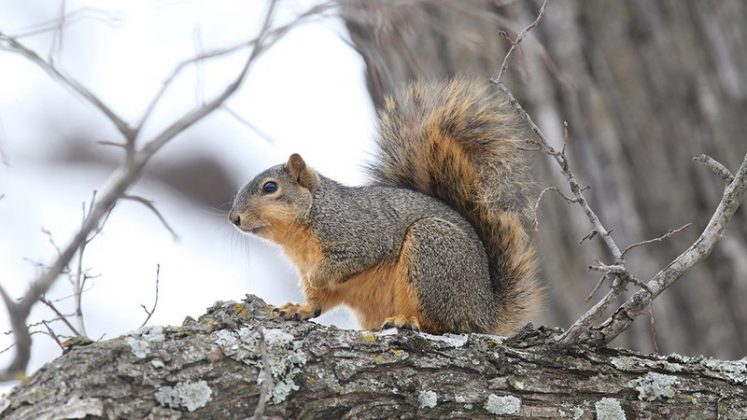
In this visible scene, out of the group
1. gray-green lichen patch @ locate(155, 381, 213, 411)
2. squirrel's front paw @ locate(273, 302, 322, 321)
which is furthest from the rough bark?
squirrel's front paw @ locate(273, 302, 322, 321)

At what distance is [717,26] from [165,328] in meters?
2.69

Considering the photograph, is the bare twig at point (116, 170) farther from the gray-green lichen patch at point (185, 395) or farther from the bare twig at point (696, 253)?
the bare twig at point (696, 253)

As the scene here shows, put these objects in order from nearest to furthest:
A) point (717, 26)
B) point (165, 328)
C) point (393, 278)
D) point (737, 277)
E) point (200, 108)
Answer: point (165, 328) < point (200, 108) < point (393, 278) < point (737, 277) < point (717, 26)

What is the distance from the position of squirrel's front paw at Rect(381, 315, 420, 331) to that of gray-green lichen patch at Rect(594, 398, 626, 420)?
54cm

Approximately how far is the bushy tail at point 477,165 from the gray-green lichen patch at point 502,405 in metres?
0.77

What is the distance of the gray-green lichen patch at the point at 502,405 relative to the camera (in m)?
1.98

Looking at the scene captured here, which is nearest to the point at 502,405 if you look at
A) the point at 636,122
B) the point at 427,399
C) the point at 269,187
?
the point at 427,399

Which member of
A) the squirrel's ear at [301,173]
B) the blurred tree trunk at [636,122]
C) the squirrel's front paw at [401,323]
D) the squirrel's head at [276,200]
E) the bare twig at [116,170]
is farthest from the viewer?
the blurred tree trunk at [636,122]

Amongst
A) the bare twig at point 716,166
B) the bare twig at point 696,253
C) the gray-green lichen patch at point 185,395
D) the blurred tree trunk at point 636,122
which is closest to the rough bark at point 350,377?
the gray-green lichen patch at point 185,395

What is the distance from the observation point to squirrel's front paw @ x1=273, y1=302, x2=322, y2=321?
2408 millimetres

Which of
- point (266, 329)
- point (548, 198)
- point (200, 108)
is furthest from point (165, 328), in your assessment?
point (548, 198)

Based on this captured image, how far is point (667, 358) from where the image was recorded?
84.8 inches

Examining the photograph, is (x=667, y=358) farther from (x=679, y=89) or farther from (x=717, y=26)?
(x=717, y=26)

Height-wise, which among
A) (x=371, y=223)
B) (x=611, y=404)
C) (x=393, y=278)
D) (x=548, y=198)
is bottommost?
(x=611, y=404)
